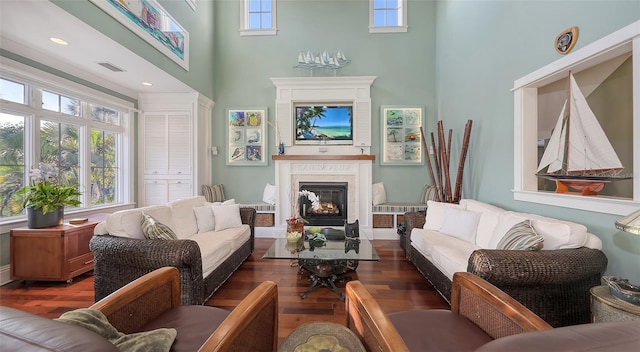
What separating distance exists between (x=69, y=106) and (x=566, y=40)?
5508 millimetres

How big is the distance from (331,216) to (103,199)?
12.0ft

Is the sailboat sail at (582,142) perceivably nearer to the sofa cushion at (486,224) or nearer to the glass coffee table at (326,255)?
the sofa cushion at (486,224)

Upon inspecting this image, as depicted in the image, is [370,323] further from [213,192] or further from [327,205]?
[213,192]

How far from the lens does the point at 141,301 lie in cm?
120

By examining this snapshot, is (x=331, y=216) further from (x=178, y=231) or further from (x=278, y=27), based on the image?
(x=278, y=27)

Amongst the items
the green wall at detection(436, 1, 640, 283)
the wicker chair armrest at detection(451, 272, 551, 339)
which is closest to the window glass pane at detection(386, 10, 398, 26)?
the green wall at detection(436, 1, 640, 283)

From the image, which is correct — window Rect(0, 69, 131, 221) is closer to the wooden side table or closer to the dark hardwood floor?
the dark hardwood floor

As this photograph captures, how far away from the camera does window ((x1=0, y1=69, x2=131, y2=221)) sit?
Answer: 2662mm

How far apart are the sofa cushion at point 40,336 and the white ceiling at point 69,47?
263 centimetres

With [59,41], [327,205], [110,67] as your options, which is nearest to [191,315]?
[59,41]

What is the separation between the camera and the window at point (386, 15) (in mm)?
4656

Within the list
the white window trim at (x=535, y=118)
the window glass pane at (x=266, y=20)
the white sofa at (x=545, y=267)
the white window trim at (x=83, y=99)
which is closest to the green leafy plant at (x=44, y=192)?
the white window trim at (x=83, y=99)

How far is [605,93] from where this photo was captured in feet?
7.97

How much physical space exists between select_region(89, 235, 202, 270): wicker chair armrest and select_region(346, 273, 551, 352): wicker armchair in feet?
4.09
